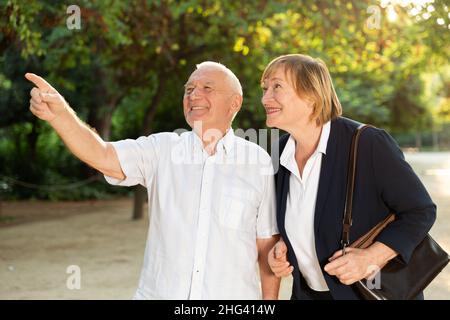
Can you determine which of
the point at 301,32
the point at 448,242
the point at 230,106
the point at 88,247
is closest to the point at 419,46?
A: the point at 301,32

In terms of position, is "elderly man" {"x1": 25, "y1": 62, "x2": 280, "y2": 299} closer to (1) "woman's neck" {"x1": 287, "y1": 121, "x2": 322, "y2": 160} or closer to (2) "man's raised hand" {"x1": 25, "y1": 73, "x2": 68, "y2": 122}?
(2) "man's raised hand" {"x1": 25, "y1": 73, "x2": 68, "y2": 122}

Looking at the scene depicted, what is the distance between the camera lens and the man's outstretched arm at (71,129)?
2.22 m

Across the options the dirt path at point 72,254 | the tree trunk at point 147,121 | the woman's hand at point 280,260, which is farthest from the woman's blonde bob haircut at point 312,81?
the tree trunk at point 147,121

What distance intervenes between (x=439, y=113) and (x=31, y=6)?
51822 millimetres

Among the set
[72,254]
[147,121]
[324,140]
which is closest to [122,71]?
[147,121]

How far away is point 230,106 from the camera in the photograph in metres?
2.75

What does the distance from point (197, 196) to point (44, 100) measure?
0.69m

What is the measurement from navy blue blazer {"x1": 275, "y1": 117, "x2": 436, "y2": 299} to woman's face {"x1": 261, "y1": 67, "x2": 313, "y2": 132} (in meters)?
0.15

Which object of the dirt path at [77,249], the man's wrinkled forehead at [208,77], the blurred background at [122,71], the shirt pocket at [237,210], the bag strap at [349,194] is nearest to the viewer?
the bag strap at [349,194]

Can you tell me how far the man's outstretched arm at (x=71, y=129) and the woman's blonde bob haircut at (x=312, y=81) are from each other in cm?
76

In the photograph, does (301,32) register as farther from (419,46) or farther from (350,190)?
(350,190)

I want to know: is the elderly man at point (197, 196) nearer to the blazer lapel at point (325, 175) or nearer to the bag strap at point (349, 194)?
the blazer lapel at point (325, 175)

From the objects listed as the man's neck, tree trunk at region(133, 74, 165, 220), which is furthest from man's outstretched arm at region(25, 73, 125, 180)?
tree trunk at region(133, 74, 165, 220)
